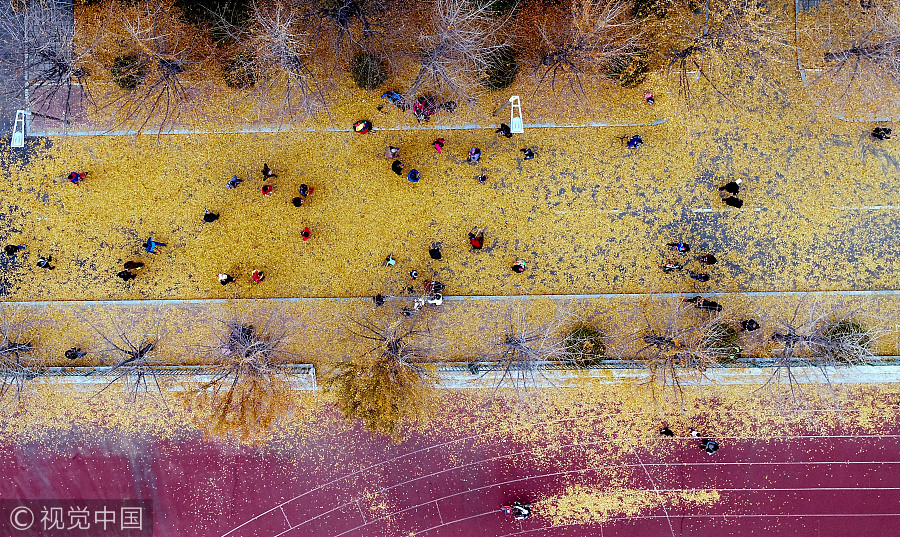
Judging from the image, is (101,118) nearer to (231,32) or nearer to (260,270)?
(231,32)

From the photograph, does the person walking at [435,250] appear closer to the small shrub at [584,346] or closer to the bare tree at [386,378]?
the bare tree at [386,378]

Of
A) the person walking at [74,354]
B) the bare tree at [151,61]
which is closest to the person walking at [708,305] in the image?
the bare tree at [151,61]

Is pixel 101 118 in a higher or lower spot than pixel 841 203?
higher

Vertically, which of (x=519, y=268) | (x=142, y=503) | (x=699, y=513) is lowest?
(x=699, y=513)

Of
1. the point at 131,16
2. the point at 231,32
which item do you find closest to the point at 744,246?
the point at 231,32

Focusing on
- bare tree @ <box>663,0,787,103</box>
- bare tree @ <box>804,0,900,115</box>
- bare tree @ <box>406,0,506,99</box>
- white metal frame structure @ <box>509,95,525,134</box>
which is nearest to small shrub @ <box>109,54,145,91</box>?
bare tree @ <box>406,0,506,99</box>

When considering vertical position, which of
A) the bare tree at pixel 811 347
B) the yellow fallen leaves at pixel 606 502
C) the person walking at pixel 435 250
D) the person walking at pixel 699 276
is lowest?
the yellow fallen leaves at pixel 606 502
